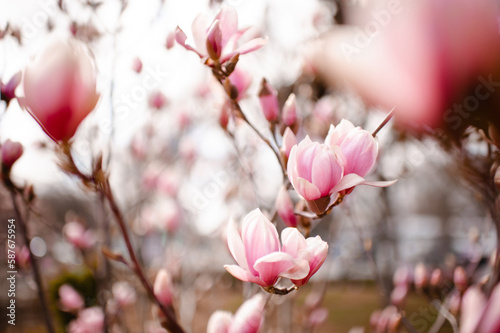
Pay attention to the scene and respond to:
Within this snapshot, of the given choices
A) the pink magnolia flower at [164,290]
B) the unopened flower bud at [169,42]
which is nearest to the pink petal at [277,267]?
the pink magnolia flower at [164,290]

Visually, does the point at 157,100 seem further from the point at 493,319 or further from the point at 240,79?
the point at 493,319

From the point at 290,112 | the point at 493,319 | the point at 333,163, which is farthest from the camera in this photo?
the point at 290,112

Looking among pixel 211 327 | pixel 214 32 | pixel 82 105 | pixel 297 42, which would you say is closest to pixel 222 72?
pixel 214 32

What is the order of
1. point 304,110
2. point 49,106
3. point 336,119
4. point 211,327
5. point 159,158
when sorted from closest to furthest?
point 49,106 → point 211,327 → point 336,119 → point 304,110 → point 159,158

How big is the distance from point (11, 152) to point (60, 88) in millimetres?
467

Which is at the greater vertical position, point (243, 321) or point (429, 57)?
point (429, 57)

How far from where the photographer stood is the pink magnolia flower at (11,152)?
0.79 meters

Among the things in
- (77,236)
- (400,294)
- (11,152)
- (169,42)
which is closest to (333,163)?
(11,152)

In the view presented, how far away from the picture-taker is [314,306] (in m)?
1.61

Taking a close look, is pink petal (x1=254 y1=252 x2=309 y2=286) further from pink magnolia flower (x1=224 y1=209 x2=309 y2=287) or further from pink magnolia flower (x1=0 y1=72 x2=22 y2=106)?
pink magnolia flower (x1=0 y1=72 x2=22 y2=106)

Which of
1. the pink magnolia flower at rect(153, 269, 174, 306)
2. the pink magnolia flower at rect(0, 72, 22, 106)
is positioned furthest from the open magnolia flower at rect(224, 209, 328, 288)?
the pink magnolia flower at rect(0, 72, 22, 106)

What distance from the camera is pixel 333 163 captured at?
0.52 metres

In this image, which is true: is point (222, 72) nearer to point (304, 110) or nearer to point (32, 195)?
point (32, 195)

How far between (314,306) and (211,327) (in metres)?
1.09
